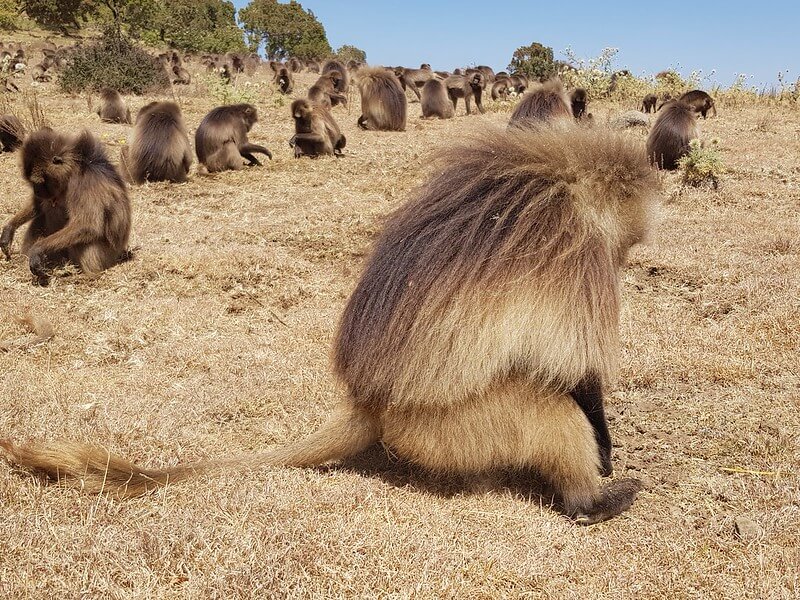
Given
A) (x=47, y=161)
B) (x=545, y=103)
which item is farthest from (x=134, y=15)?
(x=47, y=161)

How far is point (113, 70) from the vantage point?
66.1 ft

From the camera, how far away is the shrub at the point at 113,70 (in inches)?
771

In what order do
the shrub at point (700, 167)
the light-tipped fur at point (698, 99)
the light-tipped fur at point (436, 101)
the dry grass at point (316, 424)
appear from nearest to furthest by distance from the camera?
the dry grass at point (316, 424)
the shrub at point (700, 167)
the light-tipped fur at point (698, 99)
the light-tipped fur at point (436, 101)

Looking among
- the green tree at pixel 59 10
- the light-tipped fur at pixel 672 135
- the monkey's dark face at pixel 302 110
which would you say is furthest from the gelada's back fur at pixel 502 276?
the green tree at pixel 59 10

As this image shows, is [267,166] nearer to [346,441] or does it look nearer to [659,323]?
[659,323]

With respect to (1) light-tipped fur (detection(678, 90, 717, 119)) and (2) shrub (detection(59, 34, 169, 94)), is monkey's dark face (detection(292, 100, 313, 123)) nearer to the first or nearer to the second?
(1) light-tipped fur (detection(678, 90, 717, 119))

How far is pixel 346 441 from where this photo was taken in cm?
281

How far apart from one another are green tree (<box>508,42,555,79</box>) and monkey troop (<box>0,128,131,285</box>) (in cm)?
2554

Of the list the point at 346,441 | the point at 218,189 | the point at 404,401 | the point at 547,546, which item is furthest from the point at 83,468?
the point at 218,189

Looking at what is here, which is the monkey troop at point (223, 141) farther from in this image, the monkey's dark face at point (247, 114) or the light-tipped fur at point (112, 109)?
the light-tipped fur at point (112, 109)

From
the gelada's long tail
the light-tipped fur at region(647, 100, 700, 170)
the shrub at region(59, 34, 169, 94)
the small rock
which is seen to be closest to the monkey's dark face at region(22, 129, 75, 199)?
the gelada's long tail

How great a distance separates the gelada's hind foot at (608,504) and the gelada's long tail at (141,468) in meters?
0.88

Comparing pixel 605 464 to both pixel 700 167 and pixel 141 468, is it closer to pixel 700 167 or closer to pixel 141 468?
pixel 141 468

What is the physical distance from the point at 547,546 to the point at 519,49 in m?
35.7
